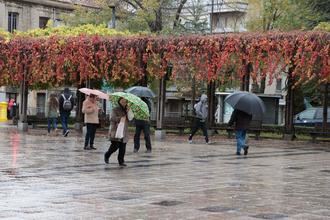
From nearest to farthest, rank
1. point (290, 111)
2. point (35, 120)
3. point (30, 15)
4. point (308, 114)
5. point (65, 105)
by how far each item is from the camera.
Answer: point (65, 105)
point (290, 111)
point (308, 114)
point (35, 120)
point (30, 15)

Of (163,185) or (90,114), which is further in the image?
(90,114)

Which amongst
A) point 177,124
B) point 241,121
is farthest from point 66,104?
point 241,121

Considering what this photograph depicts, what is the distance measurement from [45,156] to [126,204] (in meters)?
7.96

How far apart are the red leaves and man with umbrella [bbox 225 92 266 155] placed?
7.37 meters

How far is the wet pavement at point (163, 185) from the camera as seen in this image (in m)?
9.08

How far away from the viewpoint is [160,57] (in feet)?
93.9

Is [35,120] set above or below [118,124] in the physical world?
below

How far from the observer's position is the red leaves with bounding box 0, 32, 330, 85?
1011 inches

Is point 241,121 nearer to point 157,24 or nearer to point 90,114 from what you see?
point 90,114

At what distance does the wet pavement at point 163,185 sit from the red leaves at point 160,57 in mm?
6737

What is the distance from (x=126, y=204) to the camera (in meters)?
9.62

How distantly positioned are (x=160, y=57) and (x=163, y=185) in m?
17.2

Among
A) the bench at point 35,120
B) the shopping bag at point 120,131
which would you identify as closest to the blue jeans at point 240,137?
the shopping bag at point 120,131

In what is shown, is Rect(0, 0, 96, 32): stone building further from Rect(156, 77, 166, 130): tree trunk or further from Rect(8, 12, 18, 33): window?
Rect(156, 77, 166, 130): tree trunk
